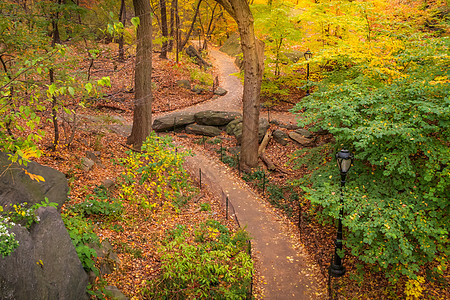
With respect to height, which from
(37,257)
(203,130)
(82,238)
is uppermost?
(37,257)

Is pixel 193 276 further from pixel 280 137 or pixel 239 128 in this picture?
pixel 239 128

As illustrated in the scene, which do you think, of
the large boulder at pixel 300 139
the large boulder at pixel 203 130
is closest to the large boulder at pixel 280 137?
the large boulder at pixel 300 139

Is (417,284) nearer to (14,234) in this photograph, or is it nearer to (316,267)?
(316,267)

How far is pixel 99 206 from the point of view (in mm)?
7617

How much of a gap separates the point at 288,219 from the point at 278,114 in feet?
32.3

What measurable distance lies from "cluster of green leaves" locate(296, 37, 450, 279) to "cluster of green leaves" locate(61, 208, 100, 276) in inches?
201

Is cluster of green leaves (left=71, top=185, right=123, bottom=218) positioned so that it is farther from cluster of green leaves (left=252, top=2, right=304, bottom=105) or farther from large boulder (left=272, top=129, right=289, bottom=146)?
cluster of green leaves (left=252, top=2, right=304, bottom=105)

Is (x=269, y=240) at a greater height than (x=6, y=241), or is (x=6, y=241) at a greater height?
(x=6, y=241)

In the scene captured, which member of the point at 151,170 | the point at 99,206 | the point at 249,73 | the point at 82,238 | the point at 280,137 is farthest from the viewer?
the point at 280,137

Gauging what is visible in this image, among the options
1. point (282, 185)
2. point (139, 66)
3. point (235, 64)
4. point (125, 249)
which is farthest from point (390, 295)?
point (235, 64)

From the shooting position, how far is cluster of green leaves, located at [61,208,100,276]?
5.40m

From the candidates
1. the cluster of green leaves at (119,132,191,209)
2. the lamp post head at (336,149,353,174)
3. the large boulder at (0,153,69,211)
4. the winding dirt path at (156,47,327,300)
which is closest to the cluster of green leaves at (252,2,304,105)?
the winding dirt path at (156,47,327,300)

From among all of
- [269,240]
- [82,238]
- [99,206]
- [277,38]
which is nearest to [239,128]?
[277,38]

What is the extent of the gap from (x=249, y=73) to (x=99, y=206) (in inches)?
331
